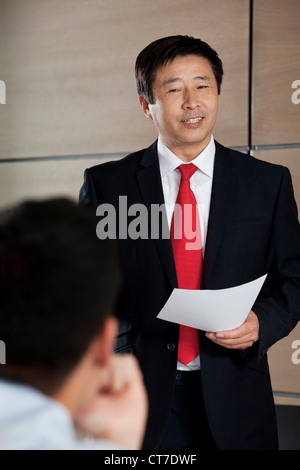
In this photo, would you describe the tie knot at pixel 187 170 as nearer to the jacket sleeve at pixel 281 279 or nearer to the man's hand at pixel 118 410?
the jacket sleeve at pixel 281 279

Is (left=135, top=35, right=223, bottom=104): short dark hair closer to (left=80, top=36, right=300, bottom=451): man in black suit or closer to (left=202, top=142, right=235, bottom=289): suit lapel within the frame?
(left=80, top=36, right=300, bottom=451): man in black suit

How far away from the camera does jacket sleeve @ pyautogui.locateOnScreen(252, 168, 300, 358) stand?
1396mm

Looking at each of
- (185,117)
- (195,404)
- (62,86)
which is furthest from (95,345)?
(62,86)

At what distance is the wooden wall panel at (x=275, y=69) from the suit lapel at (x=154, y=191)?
0.90m

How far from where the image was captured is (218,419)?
1395 millimetres

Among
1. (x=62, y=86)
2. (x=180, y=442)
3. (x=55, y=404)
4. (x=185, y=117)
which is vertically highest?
(x=62, y=86)

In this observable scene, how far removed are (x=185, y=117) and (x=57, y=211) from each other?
108cm

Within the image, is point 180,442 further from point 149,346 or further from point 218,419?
point 149,346

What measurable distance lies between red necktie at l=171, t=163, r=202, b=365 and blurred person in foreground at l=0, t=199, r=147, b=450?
92 centimetres

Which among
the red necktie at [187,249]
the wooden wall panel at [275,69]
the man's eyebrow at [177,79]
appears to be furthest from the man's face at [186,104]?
the wooden wall panel at [275,69]

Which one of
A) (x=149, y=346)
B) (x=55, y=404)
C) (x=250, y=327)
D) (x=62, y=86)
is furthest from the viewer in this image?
(x=62, y=86)

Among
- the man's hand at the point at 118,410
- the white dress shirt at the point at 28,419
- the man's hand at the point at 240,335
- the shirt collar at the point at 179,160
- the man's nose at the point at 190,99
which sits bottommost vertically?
the man's hand at the point at 240,335

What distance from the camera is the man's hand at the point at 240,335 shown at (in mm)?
1275

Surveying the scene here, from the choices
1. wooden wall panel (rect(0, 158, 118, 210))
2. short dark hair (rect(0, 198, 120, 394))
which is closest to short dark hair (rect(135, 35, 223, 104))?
wooden wall panel (rect(0, 158, 118, 210))
